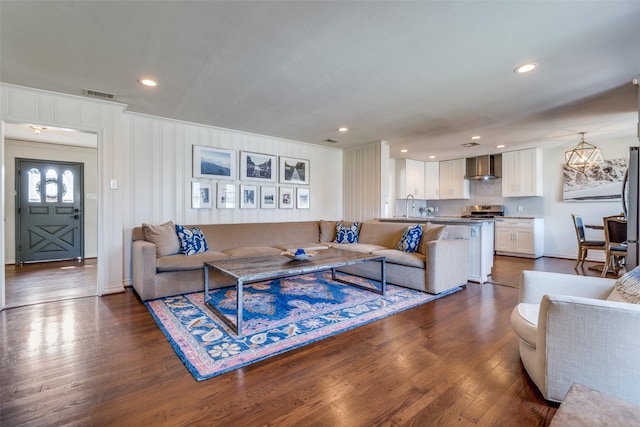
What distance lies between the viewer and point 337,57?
250 centimetres

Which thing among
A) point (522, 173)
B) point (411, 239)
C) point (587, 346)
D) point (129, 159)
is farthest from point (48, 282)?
point (522, 173)

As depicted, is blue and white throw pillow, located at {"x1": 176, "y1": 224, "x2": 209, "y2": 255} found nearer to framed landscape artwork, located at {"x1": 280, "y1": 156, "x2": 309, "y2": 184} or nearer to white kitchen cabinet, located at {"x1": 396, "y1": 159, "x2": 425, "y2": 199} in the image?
framed landscape artwork, located at {"x1": 280, "y1": 156, "x2": 309, "y2": 184}

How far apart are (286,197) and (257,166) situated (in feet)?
2.61

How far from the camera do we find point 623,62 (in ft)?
8.38

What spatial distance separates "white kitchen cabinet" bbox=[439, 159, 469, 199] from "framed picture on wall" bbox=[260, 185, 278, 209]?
15.9 ft

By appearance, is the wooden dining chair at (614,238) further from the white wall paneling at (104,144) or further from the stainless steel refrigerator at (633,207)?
the white wall paneling at (104,144)

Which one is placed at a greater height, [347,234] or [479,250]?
[347,234]

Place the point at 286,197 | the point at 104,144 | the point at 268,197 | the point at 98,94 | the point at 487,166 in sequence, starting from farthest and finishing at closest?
the point at 487,166
the point at 286,197
the point at 268,197
the point at 104,144
the point at 98,94

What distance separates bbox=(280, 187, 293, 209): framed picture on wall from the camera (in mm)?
5480

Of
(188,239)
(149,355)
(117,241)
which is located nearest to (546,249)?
(188,239)

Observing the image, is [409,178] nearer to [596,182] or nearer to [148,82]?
[596,182]

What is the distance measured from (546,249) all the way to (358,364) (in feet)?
21.6

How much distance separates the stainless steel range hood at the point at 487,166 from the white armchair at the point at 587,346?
244 inches

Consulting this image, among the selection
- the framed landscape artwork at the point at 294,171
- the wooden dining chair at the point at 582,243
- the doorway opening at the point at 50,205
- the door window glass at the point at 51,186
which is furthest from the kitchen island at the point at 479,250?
the door window glass at the point at 51,186
